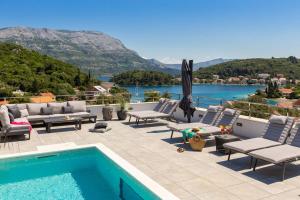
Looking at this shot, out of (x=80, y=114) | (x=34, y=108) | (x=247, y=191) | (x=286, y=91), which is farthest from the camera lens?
(x=286, y=91)

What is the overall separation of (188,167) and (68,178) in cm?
233

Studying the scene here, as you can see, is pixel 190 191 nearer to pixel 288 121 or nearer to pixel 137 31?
pixel 288 121

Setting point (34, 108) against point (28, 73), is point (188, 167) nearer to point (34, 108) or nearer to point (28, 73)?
point (34, 108)

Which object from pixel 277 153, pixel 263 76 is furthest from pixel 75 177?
pixel 263 76

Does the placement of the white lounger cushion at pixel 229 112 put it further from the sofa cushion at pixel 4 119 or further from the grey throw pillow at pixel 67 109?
the sofa cushion at pixel 4 119

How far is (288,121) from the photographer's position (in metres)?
6.22

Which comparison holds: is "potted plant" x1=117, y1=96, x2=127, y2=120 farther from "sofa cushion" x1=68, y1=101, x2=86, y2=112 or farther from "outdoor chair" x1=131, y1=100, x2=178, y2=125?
"sofa cushion" x1=68, y1=101, x2=86, y2=112

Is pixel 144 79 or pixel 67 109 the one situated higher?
pixel 144 79

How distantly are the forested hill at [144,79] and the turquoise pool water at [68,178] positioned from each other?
62698 millimetres

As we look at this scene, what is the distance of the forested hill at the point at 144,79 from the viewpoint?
230ft

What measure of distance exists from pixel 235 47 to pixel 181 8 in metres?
23.0

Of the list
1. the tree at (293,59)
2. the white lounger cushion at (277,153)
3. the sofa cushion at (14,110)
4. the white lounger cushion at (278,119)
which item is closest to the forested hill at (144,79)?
the tree at (293,59)

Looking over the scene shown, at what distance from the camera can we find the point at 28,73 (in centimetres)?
3609

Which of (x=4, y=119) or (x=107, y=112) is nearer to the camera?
(x=4, y=119)
